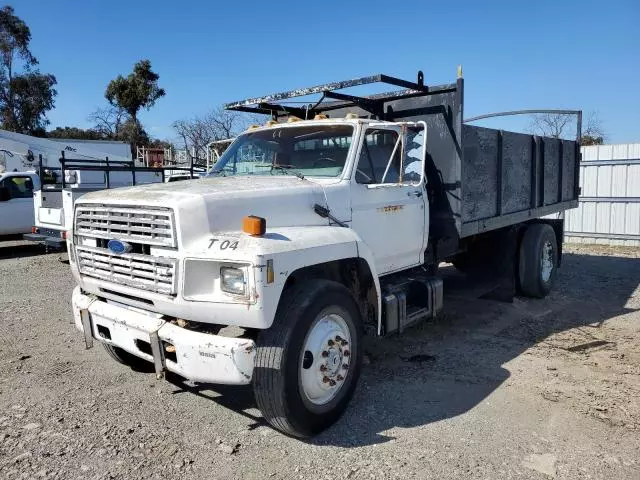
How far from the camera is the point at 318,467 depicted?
11.1 feet

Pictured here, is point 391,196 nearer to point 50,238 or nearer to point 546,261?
point 546,261

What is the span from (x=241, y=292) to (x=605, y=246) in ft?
43.7

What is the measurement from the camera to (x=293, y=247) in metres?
3.51

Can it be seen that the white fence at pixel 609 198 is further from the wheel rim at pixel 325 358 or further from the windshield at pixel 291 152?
the wheel rim at pixel 325 358

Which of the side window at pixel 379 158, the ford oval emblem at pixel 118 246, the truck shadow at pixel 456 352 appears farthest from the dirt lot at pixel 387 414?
the side window at pixel 379 158

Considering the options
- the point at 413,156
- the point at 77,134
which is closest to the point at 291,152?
the point at 413,156

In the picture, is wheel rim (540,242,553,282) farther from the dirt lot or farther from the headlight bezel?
the headlight bezel

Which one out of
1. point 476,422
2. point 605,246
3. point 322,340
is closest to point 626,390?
point 476,422

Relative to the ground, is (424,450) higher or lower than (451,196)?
lower

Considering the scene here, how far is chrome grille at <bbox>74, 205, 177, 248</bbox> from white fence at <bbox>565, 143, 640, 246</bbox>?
536 inches

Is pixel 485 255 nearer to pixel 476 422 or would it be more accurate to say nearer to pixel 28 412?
pixel 476 422

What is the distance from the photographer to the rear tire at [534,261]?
7703 mm

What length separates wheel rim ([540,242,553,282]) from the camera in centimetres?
798

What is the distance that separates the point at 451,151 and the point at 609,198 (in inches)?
414
